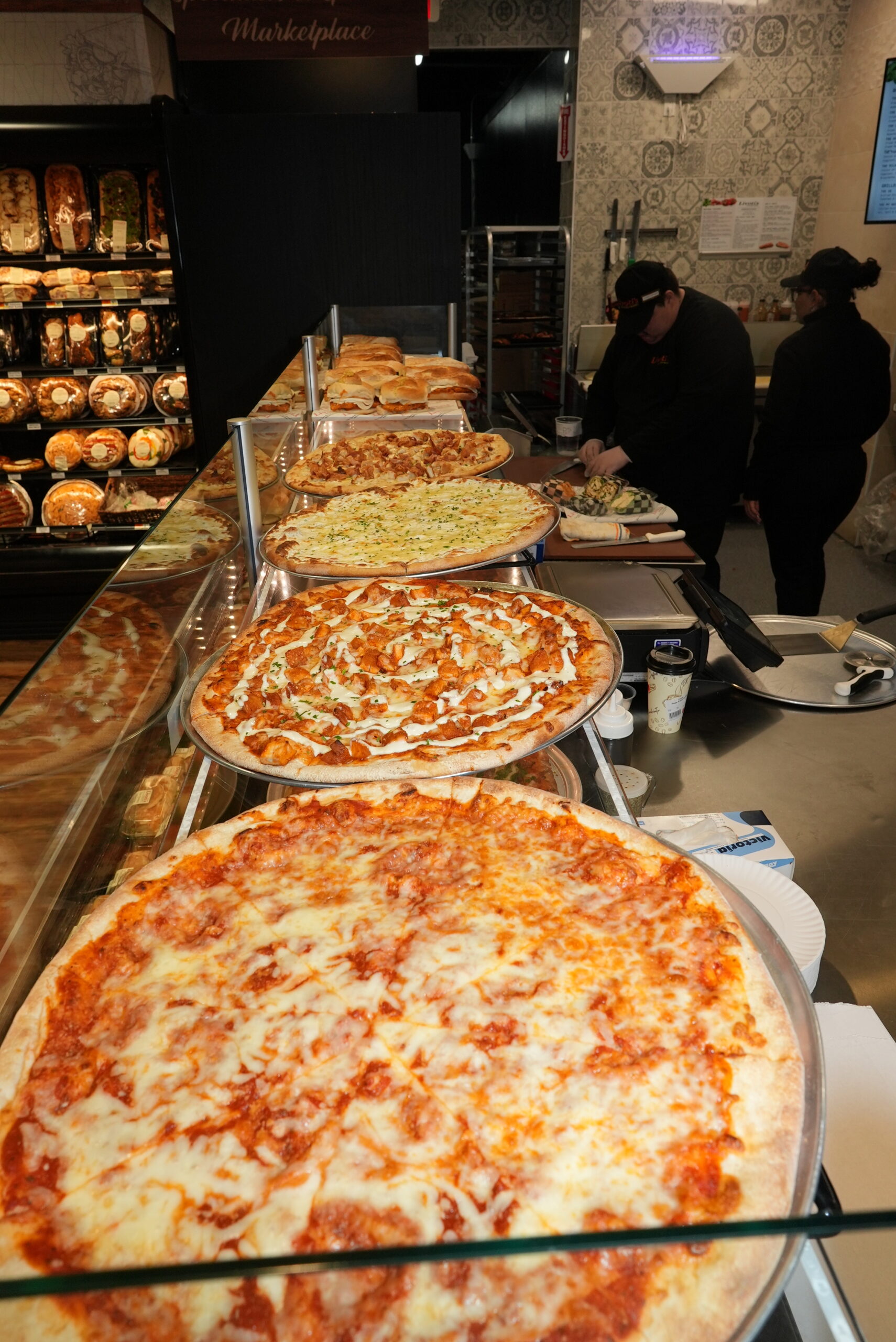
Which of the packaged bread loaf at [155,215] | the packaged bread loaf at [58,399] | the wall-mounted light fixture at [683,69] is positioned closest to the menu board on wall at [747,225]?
the wall-mounted light fixture at [683,69]

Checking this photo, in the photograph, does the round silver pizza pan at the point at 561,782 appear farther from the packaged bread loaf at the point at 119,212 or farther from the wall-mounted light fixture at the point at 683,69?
the wall-mounted light fixture at the point at 683,69

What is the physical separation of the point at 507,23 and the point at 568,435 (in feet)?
14.3

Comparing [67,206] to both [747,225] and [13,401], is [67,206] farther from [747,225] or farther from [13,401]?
[747,225]

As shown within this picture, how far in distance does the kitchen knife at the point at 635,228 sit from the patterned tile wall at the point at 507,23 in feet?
4.95

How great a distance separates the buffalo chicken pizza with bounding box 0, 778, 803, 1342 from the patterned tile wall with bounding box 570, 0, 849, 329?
7.73 m

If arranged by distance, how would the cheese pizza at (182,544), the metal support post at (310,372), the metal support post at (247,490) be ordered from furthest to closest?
the metal support post at (310,372) < the metal support post at (247,490) < the cheese pizza at (182,544)

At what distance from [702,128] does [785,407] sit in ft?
14.2

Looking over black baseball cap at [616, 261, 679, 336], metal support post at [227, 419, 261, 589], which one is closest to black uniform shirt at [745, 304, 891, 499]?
black baseball cap at [616, 261, 679, 336]

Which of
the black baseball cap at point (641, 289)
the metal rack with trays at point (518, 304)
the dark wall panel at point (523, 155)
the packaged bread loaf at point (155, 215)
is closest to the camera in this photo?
the black baseball cap at point (641, 289)

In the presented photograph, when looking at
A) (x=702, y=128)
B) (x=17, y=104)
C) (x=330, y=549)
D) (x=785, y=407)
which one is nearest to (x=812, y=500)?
(x=785, y=407)

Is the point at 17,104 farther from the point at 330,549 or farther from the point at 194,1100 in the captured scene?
the point at 194,1100

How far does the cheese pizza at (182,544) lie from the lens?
4.88 feet

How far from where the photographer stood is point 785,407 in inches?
180

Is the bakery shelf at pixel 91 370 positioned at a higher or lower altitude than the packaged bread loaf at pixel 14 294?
lower
